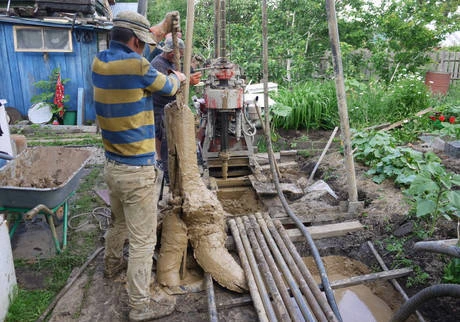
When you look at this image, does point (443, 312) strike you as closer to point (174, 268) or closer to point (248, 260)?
point (248, 260)

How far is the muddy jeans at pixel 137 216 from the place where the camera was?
2.92 metres

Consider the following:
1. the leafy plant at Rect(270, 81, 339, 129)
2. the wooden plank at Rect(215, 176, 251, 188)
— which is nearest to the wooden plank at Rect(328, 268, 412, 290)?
the wooden plank at Rect(215, 176, 251, 188)

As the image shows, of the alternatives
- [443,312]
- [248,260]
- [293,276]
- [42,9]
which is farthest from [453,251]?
[42,9]

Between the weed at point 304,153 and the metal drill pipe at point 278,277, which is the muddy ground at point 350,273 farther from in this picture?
the weed at point 304,153

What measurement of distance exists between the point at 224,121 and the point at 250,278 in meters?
2.32

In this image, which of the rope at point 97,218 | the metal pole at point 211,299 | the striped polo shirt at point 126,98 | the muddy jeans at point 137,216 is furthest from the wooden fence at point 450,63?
the muddy jeans at point 137,216

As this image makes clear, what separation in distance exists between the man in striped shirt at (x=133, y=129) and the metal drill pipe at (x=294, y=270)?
106 cm

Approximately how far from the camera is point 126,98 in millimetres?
2746

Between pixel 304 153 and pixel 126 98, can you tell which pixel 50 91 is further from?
pixel 126 98

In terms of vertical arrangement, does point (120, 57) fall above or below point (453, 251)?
above

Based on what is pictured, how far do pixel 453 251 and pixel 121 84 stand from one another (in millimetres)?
2335

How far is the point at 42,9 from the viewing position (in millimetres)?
9625

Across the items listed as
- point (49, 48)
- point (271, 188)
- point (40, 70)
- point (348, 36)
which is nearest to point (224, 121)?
point (271, 188)

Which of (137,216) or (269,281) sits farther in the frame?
(269,281)
